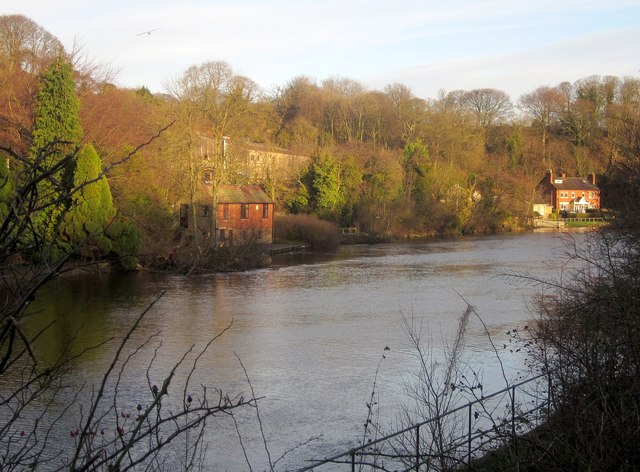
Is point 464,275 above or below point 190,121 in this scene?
below

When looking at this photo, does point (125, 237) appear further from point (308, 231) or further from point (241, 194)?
point (308, 231)

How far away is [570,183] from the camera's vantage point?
228ft

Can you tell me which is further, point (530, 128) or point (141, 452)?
point (530, 128)

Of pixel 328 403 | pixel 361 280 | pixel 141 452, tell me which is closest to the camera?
pixel 141 452

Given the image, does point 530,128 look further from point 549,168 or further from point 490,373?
point 490,373

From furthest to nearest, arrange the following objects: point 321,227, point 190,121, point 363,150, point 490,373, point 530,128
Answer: point 530,128 → point 363,150 → point 321,227 → point 190,121 → point 490,373

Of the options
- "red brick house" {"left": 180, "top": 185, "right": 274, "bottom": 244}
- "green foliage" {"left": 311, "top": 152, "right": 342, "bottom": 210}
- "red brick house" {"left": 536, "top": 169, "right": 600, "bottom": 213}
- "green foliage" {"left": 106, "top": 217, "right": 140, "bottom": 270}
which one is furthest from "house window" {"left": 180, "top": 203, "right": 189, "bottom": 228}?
"red brick house" {"left": 536, "top": 169, "right": 600, "bottom": 213}

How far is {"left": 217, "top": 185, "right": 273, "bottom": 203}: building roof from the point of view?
40.8m

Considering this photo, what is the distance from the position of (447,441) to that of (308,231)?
36666 millimetres

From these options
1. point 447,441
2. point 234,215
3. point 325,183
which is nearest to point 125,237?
point 234,215

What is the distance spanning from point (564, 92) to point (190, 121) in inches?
1926

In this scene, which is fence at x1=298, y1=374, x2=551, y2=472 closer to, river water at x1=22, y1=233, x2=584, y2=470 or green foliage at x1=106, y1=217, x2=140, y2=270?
river water at x1=22, y1=233, x2=584, y2=470

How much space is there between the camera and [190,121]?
36.2 meters

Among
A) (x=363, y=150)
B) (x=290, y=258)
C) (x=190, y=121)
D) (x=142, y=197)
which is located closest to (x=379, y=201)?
(x=363, y=150)
